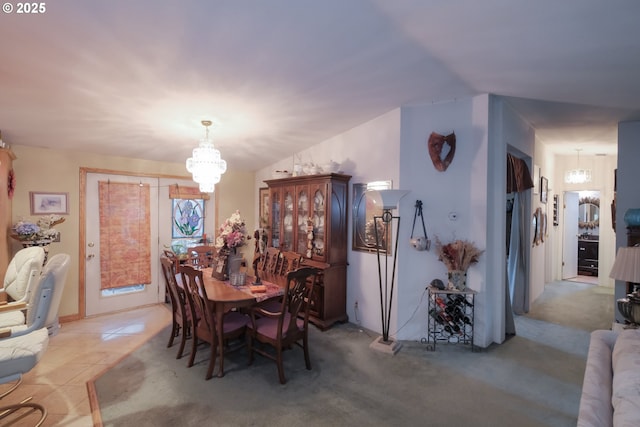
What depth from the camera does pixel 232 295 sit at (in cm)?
271

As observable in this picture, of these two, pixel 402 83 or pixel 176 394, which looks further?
pixel 402 83

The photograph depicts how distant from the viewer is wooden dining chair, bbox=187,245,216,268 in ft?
13.2

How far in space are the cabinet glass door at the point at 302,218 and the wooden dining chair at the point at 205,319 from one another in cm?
139

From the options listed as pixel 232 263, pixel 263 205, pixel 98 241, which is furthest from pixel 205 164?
pixel 263 205

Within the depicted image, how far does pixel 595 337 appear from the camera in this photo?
1.89 metres

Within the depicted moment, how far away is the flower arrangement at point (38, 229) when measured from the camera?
333 centimetres

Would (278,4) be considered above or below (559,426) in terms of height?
above

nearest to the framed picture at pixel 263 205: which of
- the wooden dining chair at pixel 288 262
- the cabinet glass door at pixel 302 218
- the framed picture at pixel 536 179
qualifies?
the cabinet glass door at pixel 302 218

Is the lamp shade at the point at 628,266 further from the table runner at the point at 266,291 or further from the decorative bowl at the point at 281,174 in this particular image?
the decorative bowl at the point at 281,174

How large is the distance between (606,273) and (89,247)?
8331mm

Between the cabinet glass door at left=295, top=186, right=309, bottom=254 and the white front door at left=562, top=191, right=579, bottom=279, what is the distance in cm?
591

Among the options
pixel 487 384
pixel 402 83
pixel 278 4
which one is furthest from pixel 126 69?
pixel 487 384

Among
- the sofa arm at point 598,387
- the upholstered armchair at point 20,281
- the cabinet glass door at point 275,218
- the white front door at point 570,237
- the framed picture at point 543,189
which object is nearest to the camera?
the sofa arm at point 598,387

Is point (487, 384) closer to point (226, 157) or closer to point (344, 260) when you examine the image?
point (344, 260)
